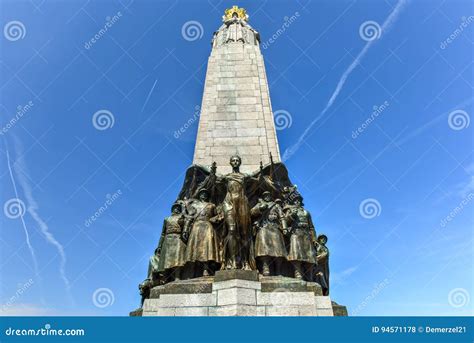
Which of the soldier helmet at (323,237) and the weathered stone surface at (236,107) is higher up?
the weathered stone surface at (236,107)

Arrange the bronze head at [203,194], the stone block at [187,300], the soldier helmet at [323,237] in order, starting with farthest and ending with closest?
the soldier helmet at [323,237]
the bronze head at [203,194]
the stone block at [187,300]

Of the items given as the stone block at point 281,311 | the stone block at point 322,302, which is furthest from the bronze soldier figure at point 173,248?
the stone block at point 322,302

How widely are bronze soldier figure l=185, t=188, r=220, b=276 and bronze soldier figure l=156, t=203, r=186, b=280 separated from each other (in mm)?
297

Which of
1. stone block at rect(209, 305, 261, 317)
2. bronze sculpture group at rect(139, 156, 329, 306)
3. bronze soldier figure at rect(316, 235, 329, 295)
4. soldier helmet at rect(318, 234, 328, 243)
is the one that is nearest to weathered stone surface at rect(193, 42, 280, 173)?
bronze sculpture group at rect(139, 156, 329, 306)

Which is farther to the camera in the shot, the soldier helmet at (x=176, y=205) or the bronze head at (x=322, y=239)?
the bronze head at (x=322, y=239)

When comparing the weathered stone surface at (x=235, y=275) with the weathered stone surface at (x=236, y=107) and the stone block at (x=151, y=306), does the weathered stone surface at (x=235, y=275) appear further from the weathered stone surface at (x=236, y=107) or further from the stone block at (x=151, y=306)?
the weathered stone surface at (x=236, y=107)

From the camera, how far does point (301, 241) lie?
1102 cm

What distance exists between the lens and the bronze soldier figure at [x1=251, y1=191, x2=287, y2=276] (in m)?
10.5

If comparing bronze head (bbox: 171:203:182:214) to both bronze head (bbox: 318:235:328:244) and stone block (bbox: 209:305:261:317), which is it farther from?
bronze head (bbox: 318:235:328:244)

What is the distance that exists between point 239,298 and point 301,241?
2.69m

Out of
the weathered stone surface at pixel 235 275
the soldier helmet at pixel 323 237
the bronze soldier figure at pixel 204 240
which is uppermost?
the soldier helmet at pixel 323 237

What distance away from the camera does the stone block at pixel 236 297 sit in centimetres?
913

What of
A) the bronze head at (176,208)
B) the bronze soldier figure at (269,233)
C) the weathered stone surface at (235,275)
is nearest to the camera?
the weathered stone surface at (235,275)
